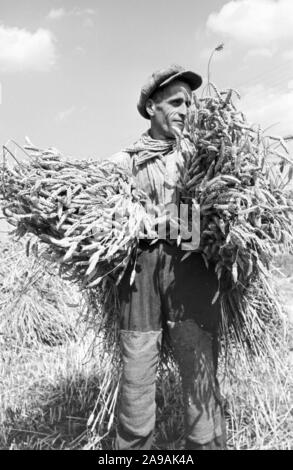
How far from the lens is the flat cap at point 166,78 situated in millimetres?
2129

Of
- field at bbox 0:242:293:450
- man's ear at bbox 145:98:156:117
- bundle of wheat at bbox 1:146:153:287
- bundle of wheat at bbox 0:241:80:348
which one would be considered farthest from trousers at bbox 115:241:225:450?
bundle of wheat at bbox 0:241:80:348

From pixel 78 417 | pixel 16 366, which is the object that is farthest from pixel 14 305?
pixel 78 417

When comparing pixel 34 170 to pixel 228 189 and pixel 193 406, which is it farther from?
pixel 193 406

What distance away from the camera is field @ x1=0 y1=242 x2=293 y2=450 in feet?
7.50

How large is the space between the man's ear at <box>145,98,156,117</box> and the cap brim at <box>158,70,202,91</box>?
90 millimetres

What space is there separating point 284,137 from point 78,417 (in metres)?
1.78

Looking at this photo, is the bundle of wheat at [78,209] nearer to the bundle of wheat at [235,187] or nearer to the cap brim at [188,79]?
the bundle of wheat at [235,187]

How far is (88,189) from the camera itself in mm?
1811

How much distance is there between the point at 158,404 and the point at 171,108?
1567 millimetres

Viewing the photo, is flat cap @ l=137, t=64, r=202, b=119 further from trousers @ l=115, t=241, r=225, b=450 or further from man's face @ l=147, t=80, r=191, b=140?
trousers @ l=115, t=241, r=225, b=450

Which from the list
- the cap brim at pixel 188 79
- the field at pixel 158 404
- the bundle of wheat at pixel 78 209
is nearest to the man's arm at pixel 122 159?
the bundle of wheat at pixel 78 209
